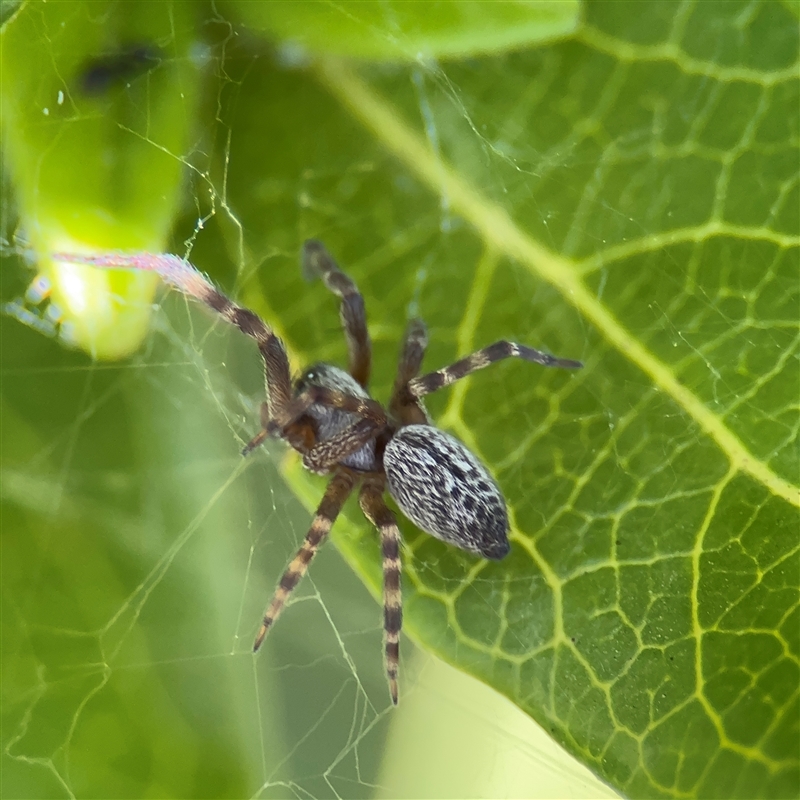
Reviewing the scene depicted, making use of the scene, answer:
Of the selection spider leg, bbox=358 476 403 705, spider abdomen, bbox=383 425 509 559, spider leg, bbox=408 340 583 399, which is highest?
spider leg, bbox=408 340 583 399

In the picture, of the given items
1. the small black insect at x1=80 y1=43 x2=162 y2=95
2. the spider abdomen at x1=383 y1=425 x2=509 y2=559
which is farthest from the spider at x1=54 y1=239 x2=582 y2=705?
the small black insect at x1=80 y1=43 x2=162 y2=95

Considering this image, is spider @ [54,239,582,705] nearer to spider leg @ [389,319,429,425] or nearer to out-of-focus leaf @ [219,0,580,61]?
spider leg @ [389,319,429,425]

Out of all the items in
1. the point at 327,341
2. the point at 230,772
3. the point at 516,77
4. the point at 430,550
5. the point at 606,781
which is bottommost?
the point at 230,772

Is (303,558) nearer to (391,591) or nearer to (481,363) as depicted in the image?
(391,591)

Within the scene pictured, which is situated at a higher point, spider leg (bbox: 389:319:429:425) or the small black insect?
the small black insect

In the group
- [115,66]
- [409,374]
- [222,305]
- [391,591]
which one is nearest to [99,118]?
[115,66]

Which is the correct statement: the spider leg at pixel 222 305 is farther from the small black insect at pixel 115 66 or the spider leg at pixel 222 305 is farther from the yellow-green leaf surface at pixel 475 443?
the small black insect at pixel 115 66

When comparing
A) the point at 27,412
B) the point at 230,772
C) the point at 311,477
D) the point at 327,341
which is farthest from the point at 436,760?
the point at 27,412

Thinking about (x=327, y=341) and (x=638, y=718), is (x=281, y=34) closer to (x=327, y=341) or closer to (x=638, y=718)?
(x=327, y=341)
